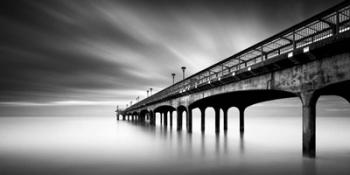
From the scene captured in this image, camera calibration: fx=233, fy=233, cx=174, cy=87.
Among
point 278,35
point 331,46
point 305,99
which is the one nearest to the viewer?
point 331,46

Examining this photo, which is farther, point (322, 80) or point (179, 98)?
point (179, 98)

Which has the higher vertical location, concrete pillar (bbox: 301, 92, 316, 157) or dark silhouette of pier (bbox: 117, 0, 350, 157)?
dark silhouette of pier (bbox: 117, 0, 350, 157)

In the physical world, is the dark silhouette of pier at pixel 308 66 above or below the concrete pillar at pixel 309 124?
above

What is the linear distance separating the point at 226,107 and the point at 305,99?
23953 millimetres

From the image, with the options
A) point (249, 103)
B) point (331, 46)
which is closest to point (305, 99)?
point (331, 46)

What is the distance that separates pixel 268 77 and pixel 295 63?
269 centimetres

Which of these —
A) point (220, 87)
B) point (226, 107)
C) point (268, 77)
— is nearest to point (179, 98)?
point (226, 107)

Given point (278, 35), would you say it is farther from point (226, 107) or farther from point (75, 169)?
point (226, 107)

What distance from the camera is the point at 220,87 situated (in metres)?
22.4

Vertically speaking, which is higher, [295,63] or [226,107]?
[295,63]

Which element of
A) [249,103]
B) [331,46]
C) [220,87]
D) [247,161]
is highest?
[331,46]

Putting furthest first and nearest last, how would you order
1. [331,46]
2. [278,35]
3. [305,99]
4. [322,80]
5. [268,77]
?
[268,77]
[278,35]
[305,99]
[322,80]
[331,46]

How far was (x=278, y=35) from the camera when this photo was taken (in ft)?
44.3

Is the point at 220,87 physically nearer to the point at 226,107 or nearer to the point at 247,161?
the point at 247,161
